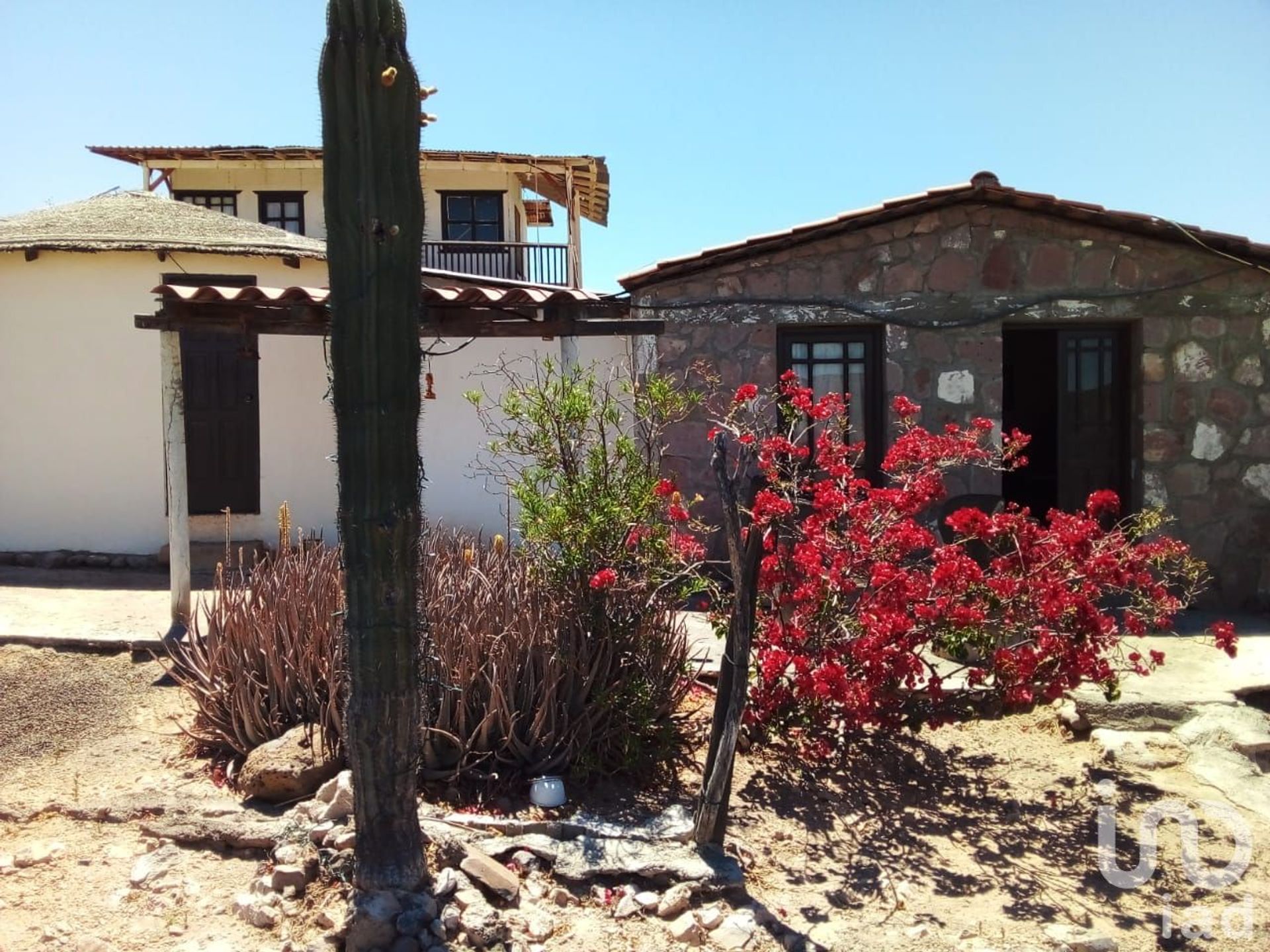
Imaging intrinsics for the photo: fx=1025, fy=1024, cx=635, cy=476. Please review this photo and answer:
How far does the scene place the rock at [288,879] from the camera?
3.51 metres

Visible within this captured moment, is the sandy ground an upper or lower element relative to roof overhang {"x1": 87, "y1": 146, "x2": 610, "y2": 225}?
lower

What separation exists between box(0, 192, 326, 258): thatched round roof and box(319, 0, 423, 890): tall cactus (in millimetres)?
5200

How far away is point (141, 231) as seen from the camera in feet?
27.6

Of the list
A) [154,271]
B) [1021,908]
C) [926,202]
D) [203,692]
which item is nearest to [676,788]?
[1021,908]

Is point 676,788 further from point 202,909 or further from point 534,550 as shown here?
point 202,909

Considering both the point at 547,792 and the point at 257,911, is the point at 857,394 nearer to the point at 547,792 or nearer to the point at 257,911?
the point at 547,792

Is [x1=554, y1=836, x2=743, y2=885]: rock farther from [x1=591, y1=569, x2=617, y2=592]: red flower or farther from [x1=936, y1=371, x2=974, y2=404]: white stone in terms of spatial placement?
[x1=936, y1=371, x2=974, y2=404]: white stone

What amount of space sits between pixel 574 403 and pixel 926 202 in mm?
3932

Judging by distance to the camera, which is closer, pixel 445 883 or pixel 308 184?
pixel 445 883

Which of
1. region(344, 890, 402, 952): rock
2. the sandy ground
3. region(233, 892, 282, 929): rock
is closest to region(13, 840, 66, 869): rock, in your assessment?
the sandy ground

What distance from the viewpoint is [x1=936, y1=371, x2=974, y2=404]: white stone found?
24.5 feet

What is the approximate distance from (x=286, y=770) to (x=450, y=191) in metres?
15.6

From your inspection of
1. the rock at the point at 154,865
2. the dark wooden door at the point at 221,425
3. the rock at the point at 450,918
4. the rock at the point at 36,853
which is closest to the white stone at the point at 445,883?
the rock at the point at 450,918

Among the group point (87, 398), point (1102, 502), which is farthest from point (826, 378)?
point (87, 398)
